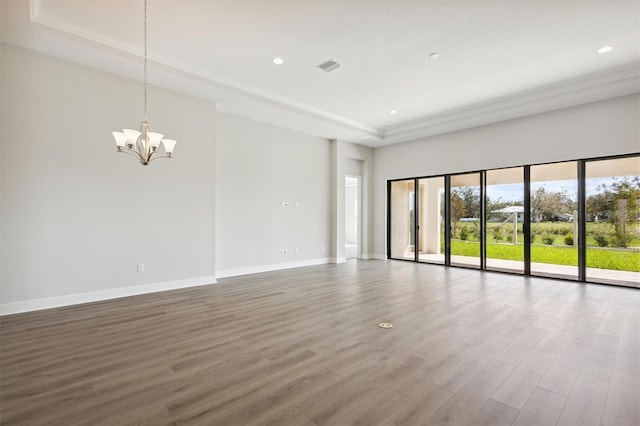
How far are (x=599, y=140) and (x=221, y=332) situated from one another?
7467 mm

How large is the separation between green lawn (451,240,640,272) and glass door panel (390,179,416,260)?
4.39 feet

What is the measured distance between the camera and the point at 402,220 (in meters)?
9.23

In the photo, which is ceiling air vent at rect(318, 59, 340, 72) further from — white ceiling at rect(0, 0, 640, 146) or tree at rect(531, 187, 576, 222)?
tree at rect(531, 187, 576, 222)

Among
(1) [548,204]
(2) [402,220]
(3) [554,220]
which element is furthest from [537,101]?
(2) [402,220]

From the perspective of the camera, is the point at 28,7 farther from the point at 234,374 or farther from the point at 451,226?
the point at 451,226

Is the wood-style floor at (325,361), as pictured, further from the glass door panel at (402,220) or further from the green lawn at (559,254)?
the glass door panel at (402,220)

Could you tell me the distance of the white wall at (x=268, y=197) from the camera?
645 centimetres

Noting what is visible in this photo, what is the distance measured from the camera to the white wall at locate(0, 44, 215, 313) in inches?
158

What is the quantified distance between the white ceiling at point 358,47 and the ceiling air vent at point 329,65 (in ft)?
0.35

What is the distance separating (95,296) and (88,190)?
1638 mm

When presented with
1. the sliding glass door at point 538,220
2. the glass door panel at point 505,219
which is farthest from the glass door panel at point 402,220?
the glass door panel at point 505,219

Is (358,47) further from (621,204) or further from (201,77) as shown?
(621,204)

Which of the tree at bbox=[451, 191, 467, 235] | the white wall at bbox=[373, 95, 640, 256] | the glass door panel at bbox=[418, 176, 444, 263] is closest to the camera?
the white wall at bbox=[373, 95, 640, 256]

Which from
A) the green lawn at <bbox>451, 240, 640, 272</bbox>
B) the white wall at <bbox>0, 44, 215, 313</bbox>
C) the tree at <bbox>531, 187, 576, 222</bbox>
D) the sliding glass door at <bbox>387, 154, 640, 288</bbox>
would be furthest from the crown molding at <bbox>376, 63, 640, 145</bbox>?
the white wall at <bbox>0, 44, 215, 313</bbox>
